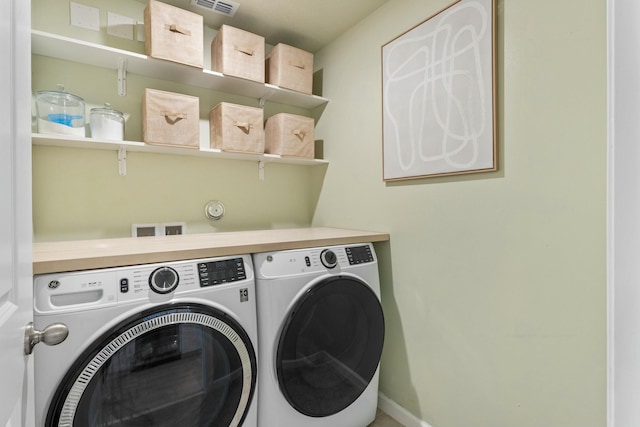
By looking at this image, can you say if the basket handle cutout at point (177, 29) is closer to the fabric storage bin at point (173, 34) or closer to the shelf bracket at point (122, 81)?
the fabric storage bin at point (173, 34)

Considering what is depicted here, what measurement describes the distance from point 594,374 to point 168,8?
92.3 inches

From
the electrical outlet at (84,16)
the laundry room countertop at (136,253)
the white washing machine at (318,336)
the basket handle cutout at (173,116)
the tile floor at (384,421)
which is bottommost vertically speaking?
the tile floor at (384,421)

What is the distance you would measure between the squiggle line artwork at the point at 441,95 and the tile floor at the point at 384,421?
137 centimetres

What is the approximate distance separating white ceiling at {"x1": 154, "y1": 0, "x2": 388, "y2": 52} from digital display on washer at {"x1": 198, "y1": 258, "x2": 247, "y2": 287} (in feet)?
4.84

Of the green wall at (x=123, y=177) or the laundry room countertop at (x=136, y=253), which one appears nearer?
the laundry room countertop at (x=136, y=253)

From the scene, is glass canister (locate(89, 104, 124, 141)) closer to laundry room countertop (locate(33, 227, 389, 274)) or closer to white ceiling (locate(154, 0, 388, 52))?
laundry room countertop (locate(33, 227, 389, 274))

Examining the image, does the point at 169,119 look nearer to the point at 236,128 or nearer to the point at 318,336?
the point at 236,128

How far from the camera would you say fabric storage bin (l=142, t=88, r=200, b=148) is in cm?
156

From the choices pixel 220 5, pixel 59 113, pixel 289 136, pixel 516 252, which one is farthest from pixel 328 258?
pixel 220 5

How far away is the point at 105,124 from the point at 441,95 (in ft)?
5.40

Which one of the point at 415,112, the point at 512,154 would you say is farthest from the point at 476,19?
the point at 512,154

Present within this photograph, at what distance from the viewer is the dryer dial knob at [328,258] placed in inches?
57.4

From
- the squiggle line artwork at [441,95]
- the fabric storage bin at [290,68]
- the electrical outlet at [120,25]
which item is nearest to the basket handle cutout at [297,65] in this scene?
the fabric storage bin at [290,68]

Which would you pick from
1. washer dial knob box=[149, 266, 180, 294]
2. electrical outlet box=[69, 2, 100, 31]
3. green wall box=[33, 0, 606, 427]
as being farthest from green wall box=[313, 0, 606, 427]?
electrical outlet box=[69, 2, 100, 31]
